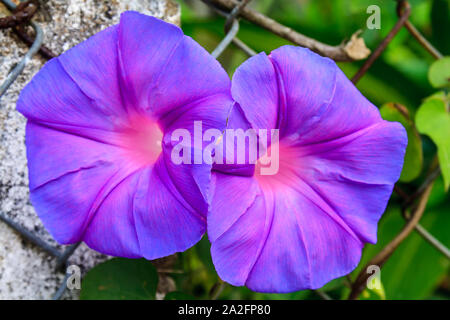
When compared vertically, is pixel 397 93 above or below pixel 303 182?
below

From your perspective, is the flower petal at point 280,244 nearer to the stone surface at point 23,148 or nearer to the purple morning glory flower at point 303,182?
the purple morning glory flower at point 303,182

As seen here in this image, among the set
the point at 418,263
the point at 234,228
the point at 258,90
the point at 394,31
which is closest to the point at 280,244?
the point at 234,228

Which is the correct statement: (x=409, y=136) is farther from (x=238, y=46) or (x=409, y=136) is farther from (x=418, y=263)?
(x=418, y=263)

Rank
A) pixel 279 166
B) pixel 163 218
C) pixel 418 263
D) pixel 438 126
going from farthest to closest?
pixel 418 263, pixel 438 126, pixel 279 166, pixel 163 218

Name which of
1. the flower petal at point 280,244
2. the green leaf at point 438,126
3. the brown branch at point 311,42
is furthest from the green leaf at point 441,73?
the flower petal at point 280,244

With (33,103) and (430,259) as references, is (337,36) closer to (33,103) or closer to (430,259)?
(430,259)

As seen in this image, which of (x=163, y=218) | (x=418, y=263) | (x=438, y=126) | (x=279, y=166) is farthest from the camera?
(x=418, y=263)

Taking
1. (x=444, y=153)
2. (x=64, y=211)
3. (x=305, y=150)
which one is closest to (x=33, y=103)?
(x=64, y=211)

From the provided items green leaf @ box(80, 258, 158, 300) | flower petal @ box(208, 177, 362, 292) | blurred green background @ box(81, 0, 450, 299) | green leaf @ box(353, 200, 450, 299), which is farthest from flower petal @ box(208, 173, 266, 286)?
green leaf @ box(353, 200, 450, 299)
